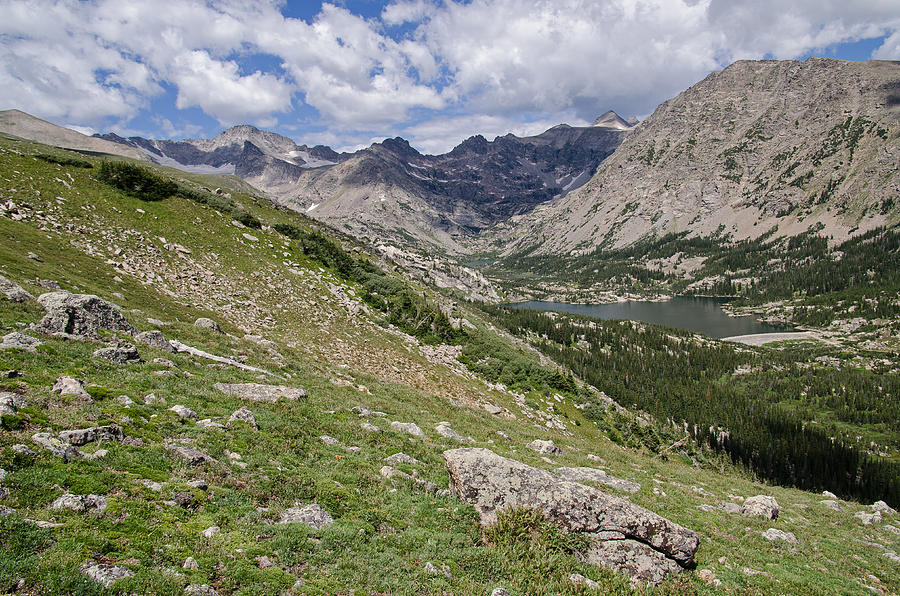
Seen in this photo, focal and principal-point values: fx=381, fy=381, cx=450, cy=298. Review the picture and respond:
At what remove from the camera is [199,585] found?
661 cm

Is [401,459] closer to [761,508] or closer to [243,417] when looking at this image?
[243,417]

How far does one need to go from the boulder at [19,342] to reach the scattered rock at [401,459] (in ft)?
42.7

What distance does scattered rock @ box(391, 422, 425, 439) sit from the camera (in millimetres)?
18516

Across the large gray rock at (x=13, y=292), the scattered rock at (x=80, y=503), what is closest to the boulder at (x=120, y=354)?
the large gray rock at (x=13, y=292)

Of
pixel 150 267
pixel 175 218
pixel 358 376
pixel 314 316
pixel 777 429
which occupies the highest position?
pixel 175 218

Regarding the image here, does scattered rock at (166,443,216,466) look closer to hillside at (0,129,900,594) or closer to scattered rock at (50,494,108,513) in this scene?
hillside at (0,129,900,594)

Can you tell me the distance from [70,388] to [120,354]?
431cm

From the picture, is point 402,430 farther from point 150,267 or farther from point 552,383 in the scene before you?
point 552,383

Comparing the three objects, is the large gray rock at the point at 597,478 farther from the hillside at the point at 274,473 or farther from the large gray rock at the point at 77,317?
the large gray rock at the point at 77,317

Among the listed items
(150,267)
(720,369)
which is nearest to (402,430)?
(150,267)

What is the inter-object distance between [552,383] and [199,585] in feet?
151

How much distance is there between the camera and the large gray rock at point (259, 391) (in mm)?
16234

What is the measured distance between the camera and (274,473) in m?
11.1

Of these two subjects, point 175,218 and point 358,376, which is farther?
point 175,218
